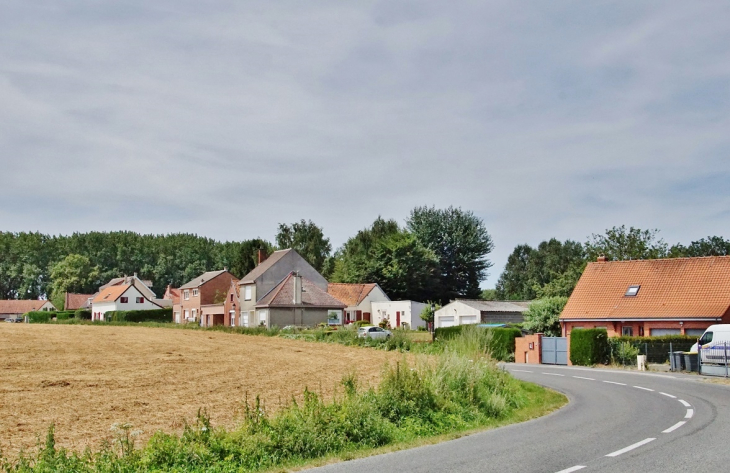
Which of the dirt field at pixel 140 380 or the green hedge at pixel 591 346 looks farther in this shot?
the green hedge at pixel 591 346

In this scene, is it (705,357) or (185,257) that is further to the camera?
(185,257)

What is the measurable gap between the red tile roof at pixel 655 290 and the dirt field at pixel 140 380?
17.9 metres

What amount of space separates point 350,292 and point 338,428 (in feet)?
228

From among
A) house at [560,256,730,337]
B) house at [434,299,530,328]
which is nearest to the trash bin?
house at [560,256,730,337]

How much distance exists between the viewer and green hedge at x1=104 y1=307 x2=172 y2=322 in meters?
86.1

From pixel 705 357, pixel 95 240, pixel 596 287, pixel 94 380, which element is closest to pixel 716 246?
pixel 596 287

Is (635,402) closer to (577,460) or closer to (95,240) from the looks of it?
(577,460)

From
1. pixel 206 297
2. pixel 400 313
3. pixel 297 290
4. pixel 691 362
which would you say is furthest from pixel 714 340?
pixel 206 297

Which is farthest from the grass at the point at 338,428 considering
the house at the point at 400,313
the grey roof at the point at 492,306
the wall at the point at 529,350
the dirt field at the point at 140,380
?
the house at the point at 400,313

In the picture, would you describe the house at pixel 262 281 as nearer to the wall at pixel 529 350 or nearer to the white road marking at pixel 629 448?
the wall at pixel 529 350

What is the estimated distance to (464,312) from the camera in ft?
230

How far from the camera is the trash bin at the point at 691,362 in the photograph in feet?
110

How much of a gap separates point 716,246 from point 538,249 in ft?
114

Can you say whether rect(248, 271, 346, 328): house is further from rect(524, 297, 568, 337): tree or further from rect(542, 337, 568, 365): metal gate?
rect(542, 337, 568, 365): metal gate
